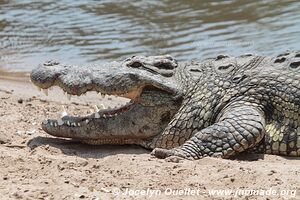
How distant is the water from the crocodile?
10.8 feet

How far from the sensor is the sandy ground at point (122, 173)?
438 cm

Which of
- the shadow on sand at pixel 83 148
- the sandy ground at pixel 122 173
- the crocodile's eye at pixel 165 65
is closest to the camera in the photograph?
the sandy ground at pixel 122 173

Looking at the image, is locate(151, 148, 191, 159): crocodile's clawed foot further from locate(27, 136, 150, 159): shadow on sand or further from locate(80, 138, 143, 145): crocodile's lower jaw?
locate(80, 138, 143, 145): crocodile's lower jaw

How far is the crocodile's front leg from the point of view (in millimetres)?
5430

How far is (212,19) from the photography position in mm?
11414

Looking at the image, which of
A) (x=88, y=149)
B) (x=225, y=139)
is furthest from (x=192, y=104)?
(x=88, y=149)

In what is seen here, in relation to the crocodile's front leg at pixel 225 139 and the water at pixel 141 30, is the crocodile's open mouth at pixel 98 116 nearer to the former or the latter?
the crocodile's front leg at pixel 225 139

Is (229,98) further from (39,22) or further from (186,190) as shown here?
(39,22)

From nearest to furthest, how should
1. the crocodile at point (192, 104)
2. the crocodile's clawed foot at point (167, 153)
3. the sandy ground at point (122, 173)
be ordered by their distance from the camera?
the sandy ground at point (122, 173) → the crocodile's clawed foot at point (167, 153) → the crocodile at point (192, 104)

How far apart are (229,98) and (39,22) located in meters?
7.44

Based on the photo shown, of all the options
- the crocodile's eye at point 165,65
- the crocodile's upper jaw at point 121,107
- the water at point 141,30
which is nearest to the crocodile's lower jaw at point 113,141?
the crocodile's upper jaw at point 121,107

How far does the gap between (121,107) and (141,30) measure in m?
5.33

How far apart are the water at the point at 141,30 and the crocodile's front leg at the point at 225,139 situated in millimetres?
3783

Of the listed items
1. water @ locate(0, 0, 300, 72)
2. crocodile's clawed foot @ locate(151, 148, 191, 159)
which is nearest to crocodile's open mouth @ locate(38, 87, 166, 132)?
crocodile's clawed foot @ locate(151, 148, 191, 159)
